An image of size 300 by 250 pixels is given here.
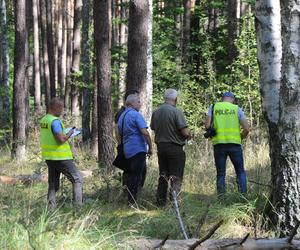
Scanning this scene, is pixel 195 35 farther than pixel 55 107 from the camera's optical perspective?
Yes

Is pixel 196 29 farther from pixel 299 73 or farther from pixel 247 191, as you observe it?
pixel 299 73

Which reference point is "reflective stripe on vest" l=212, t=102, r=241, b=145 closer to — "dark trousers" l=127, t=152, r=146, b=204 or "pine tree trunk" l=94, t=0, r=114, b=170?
"dark trousers" l=127, t=152, r=146, b=204

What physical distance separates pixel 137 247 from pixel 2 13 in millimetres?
19133

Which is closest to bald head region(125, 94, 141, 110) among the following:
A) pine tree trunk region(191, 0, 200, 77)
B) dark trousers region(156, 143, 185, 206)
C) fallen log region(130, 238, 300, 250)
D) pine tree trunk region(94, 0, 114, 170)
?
dark trousers region(156, 143, 185, 206)

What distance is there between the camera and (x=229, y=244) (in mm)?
5293

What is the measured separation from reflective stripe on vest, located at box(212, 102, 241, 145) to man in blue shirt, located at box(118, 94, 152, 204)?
122cm

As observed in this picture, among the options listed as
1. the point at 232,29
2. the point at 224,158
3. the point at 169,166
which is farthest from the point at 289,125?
the point at 232,29

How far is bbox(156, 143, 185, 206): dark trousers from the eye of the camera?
29.3ft

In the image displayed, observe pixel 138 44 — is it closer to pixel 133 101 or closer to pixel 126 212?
pixel 133 101

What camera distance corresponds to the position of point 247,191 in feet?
28.3

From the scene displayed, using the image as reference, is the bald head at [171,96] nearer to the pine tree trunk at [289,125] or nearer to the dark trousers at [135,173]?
the dark trousers at [135,173]

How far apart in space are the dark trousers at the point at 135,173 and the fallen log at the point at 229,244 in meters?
3.52

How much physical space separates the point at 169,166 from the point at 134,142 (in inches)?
27.8

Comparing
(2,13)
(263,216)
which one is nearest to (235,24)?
(2,13)
